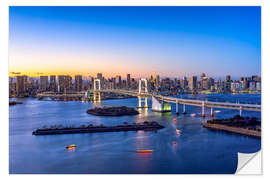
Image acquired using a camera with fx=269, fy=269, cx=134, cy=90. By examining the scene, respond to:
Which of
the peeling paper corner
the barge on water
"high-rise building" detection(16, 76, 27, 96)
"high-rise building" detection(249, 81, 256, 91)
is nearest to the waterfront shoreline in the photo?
the barge on water

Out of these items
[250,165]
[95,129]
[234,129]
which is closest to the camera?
[250,165]

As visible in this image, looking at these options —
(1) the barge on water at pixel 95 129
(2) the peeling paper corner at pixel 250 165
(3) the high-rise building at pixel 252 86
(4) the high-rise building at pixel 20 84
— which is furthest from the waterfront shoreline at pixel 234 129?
(4) the high-rise building at pixel 20 84

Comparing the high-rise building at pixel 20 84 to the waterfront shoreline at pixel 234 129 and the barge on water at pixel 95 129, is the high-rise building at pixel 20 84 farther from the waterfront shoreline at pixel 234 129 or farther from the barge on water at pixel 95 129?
the waterfront shoreline at pixel 234 129

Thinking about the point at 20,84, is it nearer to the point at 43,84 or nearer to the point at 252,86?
the point at 43,84

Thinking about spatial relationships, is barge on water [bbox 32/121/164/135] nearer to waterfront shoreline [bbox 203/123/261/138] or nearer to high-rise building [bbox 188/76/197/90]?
waterfront shoreline [bbox 203/123/261/138]

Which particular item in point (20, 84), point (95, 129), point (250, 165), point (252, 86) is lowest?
point (95, 129)

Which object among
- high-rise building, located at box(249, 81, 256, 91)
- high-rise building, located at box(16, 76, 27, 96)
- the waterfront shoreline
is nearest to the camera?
the waterfront shoreline

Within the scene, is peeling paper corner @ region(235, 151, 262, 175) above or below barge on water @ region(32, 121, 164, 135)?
above

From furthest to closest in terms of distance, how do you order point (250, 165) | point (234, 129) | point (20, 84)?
point (20, 84), point (234, 129), point (250, 165)

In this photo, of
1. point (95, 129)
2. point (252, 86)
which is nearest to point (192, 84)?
point (252, 86)

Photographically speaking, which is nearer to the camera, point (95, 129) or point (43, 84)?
point (95, 129)
